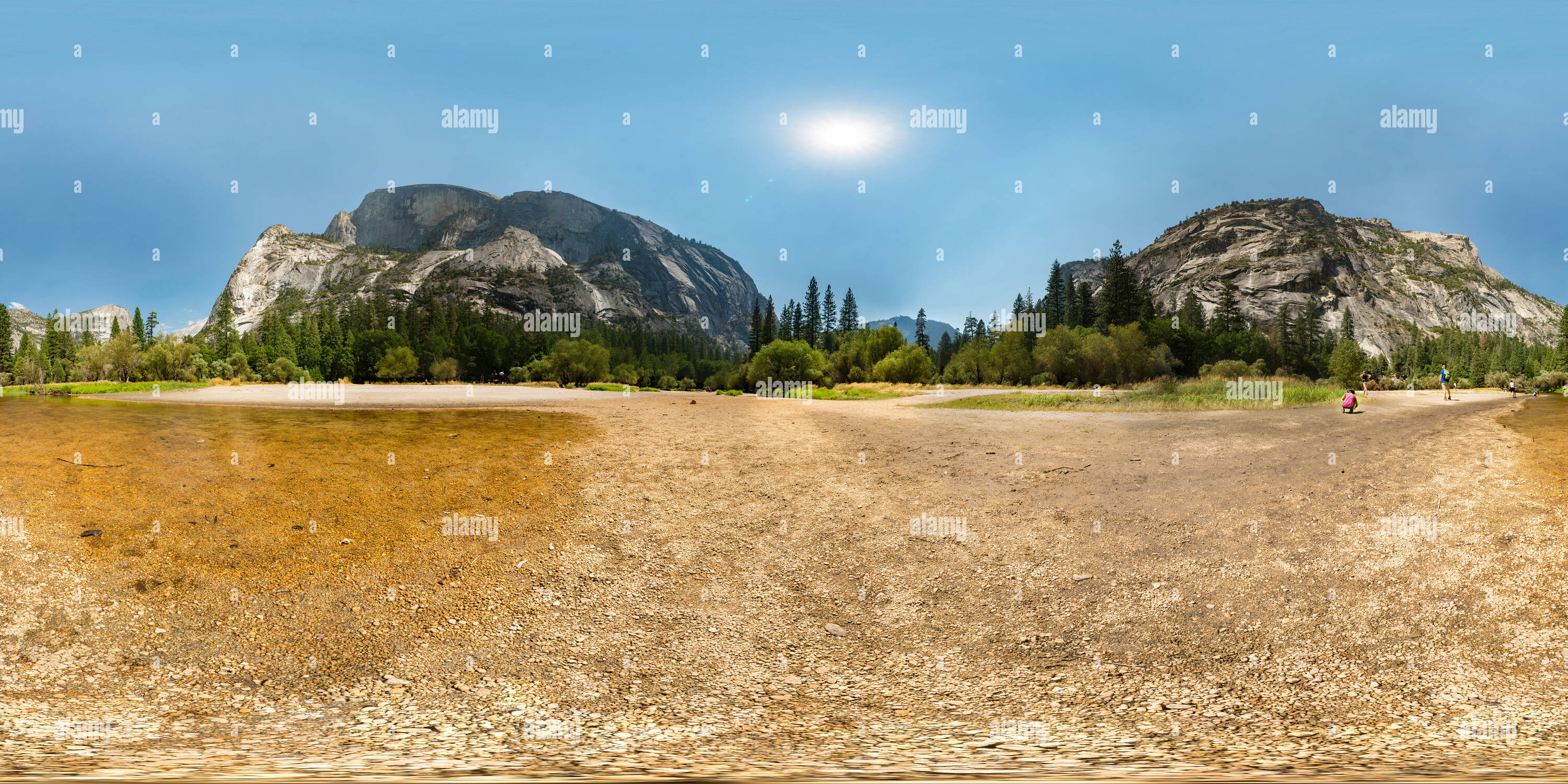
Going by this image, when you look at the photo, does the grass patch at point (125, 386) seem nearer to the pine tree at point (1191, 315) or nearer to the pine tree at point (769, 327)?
the pine tree at point (769, 327)

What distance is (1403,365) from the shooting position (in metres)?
153

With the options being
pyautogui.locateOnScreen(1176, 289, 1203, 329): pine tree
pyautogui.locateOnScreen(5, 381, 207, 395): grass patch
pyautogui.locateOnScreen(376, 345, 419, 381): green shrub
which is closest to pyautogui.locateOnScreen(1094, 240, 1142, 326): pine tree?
pyautogui.locateOnScreen(1176, 289, 1203, 329): pine tree

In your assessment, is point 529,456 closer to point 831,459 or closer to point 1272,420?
point 831,459

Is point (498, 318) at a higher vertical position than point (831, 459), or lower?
higher

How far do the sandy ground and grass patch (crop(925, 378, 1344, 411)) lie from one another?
17.1 m

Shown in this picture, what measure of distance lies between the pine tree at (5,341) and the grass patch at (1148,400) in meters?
115

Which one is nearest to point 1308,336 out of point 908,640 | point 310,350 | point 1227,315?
point 1227,315

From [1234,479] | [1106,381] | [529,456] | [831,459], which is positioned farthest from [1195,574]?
[1106,381]

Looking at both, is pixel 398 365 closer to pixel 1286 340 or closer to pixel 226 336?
pixel 226 336

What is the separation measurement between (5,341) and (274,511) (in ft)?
386

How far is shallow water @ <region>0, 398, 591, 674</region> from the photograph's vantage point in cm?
766

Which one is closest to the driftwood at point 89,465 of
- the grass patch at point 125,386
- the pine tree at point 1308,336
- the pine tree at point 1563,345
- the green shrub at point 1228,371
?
the grass patch at point 125,386

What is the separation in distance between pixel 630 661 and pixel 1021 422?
719 inches

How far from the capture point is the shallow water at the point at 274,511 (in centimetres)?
766
